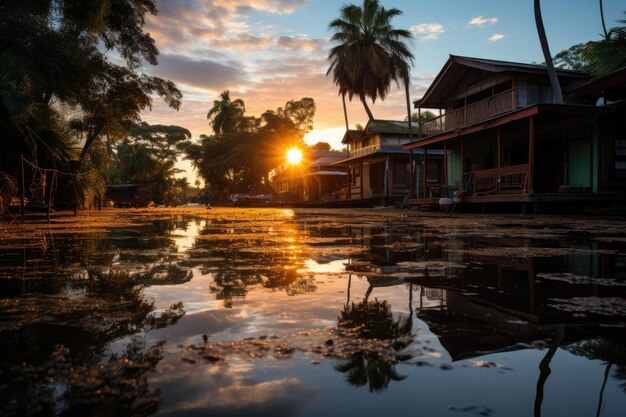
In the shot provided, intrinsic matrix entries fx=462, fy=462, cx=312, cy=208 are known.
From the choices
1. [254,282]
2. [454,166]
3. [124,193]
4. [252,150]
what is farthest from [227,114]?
[254,282]

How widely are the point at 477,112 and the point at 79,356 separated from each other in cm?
2020

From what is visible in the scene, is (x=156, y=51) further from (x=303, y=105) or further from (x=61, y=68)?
(x=303, y=105)

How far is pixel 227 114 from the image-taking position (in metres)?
61.4

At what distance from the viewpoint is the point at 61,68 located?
47.8 ft

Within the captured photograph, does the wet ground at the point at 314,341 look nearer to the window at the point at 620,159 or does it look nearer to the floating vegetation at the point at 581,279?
the floating vegetation at the point at 581,279

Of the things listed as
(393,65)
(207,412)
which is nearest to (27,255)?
(207,412)

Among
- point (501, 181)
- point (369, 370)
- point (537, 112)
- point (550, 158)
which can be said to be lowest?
point (369, 370)

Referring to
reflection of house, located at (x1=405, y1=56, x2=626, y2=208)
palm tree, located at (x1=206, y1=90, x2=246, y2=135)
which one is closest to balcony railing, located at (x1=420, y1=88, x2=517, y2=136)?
reflection of house, located at (x1=405, y1=56, x2=626, y2=208)

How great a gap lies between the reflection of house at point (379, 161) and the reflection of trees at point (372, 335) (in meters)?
27.5

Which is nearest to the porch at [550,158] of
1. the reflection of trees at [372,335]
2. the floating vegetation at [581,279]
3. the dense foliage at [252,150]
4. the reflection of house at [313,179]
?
the floating vegetation at [581,279]

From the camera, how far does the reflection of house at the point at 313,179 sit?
4240 centimetres

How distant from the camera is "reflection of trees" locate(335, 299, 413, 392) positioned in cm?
132

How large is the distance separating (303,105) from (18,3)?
42668 mm

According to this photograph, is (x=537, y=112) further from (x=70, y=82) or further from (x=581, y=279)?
(x=70, y=82)
